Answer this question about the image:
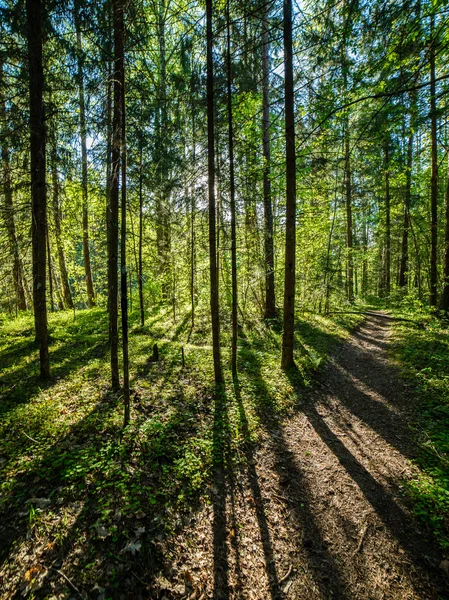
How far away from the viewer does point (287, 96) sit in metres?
6.32

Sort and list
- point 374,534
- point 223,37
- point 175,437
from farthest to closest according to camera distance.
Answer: point 223,37
point 175,437
point 374,534

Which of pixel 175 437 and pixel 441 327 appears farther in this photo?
pixel 441 327

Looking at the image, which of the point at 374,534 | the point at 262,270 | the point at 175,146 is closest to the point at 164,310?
A: the point at 262,270

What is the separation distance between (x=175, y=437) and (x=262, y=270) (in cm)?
776

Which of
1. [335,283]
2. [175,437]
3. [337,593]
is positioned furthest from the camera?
[335,283]

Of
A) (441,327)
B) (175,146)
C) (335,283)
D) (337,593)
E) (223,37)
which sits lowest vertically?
(337,593)

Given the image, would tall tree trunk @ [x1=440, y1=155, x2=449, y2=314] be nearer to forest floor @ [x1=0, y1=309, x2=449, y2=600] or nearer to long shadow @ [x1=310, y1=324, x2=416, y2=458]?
long shadow @ [x1=310, y1=324, x2=416, y2=458]

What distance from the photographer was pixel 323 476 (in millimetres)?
4027

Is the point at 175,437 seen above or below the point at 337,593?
above

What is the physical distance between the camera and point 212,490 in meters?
3.67

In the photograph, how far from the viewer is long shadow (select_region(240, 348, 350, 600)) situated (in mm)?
2684

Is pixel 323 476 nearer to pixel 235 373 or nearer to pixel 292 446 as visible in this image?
pixel 292 446

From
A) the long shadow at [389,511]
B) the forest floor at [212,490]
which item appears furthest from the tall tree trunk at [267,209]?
the long shadow at [389,511]

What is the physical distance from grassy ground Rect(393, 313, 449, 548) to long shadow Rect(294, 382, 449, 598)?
0.68 feet
